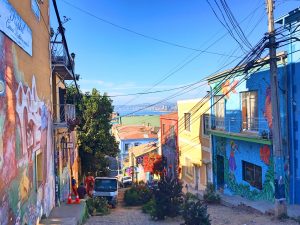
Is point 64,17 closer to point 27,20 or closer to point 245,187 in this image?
point 27,20

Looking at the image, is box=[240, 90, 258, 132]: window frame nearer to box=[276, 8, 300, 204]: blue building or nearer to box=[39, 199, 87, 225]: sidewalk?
box=[276, 8, 300, 204]: blue building

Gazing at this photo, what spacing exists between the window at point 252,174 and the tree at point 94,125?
1214 centimetres

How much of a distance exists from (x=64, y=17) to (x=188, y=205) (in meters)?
8.36

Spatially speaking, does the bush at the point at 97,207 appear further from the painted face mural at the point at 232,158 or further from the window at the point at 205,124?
the window at the point at 205,124

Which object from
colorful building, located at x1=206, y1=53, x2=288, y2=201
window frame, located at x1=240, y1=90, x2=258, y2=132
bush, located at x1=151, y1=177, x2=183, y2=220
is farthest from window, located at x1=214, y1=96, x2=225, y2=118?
bush, located at x1=151, y1=177, x2=183, y2=220

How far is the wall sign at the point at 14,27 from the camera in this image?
24.6 feet

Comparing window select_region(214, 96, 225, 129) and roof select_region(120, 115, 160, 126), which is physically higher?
window select_region(214, 96, 225, 129)

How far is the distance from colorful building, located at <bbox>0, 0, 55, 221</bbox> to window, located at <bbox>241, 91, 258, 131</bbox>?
987cm

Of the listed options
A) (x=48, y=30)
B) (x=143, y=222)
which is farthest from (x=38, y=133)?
(x=143, y=222)

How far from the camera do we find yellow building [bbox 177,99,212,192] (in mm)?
25688

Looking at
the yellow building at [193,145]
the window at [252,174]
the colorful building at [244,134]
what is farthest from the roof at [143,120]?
the window at [252,174]

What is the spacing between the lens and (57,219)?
489 inches

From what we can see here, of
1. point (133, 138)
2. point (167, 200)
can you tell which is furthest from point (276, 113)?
point (133, 138)

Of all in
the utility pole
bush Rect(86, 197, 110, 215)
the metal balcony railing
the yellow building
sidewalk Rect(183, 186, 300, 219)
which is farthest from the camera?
the yellow building
